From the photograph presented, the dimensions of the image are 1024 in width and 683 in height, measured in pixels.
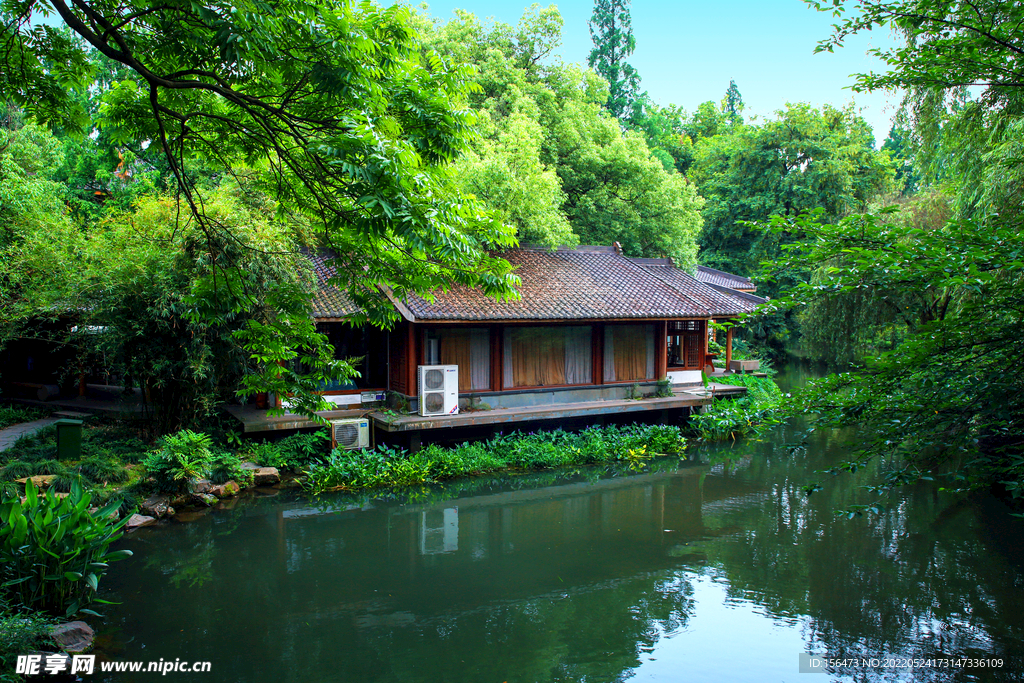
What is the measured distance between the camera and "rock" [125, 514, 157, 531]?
26.8 feet

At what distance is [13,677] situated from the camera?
4289mm

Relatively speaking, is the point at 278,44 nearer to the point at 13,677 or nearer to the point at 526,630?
the point at 13,677

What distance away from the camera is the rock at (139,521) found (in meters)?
8.18

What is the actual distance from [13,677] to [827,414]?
6.15 m

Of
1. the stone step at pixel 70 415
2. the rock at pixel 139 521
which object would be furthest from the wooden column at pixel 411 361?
the stone step at pixel 70 415

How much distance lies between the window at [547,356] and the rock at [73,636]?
26.7 feet

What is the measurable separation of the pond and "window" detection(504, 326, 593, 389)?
2.87 meters

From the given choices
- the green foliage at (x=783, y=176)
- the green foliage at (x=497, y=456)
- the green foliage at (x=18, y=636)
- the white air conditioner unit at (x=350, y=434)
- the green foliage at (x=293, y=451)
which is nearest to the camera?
the green foliage at (x=18, y=636)

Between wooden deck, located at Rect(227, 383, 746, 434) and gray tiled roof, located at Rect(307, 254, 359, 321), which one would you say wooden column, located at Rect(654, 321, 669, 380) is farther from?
gray tiled roof, located at Rect(307, 254, 359, 321)

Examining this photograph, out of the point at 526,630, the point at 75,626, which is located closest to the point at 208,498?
the point at 75,626

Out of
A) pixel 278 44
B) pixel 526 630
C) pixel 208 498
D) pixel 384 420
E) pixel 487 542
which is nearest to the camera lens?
pixel 278 44

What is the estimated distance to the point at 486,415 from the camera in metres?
11.5

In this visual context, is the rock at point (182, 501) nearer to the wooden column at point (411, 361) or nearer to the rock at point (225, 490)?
the rock at point (225, 490)

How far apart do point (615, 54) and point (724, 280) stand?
13.5m
